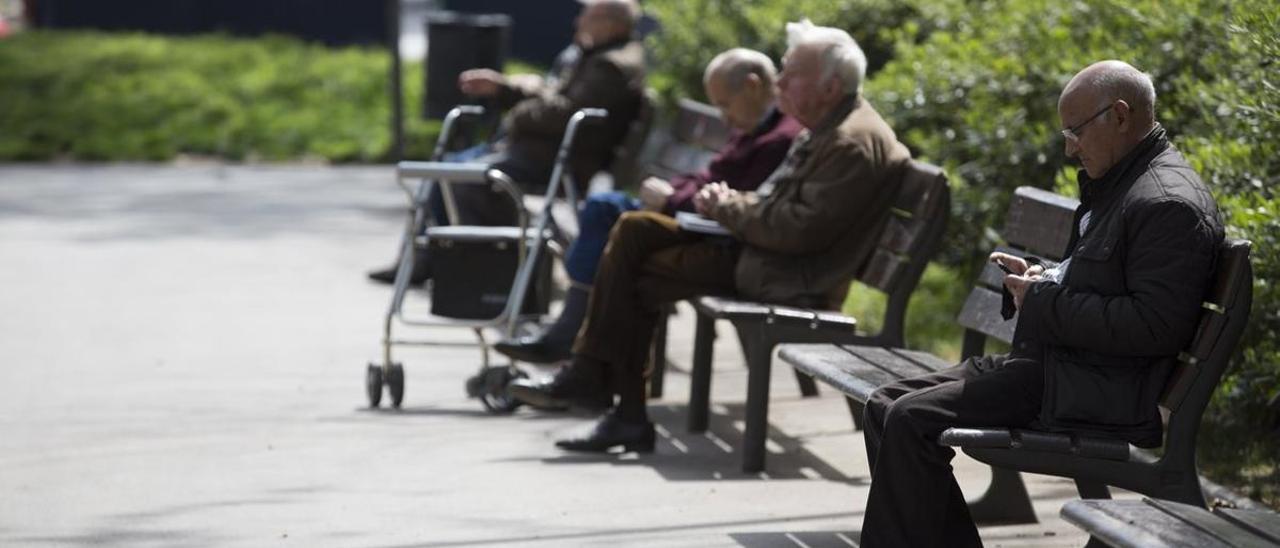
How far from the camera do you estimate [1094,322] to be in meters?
5.16

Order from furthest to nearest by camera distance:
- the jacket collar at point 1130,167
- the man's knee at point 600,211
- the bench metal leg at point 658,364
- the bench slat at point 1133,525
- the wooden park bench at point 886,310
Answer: the bench metal leg at point 658,364 < the man's knee at point 600,211 < the wooden park bench at point 886,310 < the jacket collar at point 1130,167 < the bench slat at point 1133,525

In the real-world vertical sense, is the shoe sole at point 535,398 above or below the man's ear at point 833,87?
below

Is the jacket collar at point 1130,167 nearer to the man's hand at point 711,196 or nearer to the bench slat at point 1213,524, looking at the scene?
the bench slat at point 1213,524

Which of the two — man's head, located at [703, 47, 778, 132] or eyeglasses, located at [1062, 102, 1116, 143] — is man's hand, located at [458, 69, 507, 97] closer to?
man's head, located at [703, 47, 778, 132]

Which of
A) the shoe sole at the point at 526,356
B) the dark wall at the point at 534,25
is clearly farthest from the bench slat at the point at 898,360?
the dark wall at the point at 534,25

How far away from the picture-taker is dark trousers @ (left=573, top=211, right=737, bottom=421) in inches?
308

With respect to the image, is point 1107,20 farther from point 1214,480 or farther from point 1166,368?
point 1166,368

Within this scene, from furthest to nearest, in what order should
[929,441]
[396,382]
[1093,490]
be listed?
[396,382], [1093,490], [929,441]

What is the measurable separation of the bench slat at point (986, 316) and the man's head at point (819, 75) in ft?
3.66

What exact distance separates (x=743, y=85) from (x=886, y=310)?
1411mm

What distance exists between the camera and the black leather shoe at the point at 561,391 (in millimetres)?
7922

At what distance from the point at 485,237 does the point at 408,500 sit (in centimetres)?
229

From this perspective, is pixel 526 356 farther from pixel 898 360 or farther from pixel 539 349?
pixel 898 360

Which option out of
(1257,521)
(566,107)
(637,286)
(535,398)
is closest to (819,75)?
(637,286)
